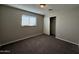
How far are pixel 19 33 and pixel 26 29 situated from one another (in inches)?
27.9

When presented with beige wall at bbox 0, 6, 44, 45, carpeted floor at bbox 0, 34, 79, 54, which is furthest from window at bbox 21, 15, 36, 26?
carpeted floor at bbox 0, 34, 79, 54

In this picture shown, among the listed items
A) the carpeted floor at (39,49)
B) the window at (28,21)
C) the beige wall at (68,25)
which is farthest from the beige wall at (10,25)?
the beige wall at (68,25)

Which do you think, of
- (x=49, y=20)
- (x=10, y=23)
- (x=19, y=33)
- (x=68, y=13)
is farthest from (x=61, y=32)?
(x=10, y=23)

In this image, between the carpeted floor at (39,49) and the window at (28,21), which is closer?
the carpeted floor at (39,49)

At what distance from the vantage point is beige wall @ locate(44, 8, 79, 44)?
3509 millimetres

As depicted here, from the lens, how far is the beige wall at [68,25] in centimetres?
351

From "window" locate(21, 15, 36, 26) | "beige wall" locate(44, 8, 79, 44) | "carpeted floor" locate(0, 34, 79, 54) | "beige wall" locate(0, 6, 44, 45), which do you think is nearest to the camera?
"carpeted floor" locate(0, 34, 79, 54)

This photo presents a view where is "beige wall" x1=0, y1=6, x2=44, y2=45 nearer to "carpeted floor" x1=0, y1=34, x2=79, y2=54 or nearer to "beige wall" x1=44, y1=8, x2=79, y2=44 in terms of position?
"carpeted floor" x1=0, y1=34, x2=79, y2=54

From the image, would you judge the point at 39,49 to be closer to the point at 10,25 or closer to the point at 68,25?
the point at 10,25

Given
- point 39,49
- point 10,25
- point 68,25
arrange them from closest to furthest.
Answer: point 39,49, point 10,25, point 68,25

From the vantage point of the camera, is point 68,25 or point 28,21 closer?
point 68,25

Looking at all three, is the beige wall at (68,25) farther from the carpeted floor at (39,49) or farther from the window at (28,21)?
the window at (28,21)

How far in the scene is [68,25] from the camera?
3.96 m

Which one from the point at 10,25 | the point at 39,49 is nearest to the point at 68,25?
the point at 39,49
